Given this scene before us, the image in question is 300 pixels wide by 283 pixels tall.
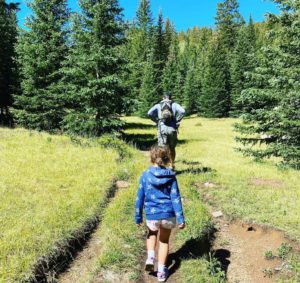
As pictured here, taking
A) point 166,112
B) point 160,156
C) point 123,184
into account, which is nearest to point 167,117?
point 166,112

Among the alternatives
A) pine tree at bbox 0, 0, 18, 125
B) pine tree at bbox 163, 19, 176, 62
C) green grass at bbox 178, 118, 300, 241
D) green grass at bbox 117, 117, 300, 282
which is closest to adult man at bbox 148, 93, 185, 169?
green grass at bbox 117, 117, 300, 282

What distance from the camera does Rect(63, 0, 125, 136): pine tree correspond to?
19422mm

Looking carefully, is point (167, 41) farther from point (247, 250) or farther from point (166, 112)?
point (247, 250)

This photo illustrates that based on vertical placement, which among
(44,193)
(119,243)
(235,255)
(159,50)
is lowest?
(235,255)

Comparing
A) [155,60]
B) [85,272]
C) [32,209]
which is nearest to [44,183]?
[32,209]

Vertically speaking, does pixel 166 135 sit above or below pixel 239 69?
below

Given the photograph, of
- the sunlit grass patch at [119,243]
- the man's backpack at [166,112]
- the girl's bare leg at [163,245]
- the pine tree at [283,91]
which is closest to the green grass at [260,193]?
the pine tree at [283,91]

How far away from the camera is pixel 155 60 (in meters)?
65.5

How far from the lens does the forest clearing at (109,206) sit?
20.8ft

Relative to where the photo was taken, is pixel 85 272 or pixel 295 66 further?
pixel 295 66

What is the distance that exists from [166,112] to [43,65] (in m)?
14.7

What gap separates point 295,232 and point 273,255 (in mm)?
1101

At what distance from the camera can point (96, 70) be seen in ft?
65.2

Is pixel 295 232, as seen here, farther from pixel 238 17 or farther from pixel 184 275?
pixel 238 17
